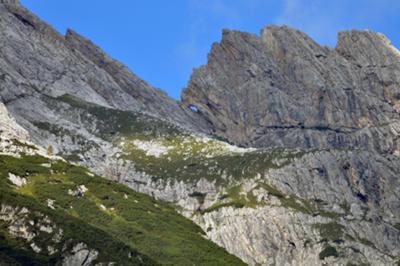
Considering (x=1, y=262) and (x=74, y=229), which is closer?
(x=1, y=262)

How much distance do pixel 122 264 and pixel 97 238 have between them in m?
11.6

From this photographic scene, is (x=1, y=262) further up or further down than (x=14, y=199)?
further down

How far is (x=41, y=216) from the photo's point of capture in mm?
191750

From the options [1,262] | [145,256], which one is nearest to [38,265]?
[1,262]

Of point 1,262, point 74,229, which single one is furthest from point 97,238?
point 1,262

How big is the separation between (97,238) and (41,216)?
42.9ft

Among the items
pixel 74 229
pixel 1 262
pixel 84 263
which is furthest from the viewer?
pixel 74 229

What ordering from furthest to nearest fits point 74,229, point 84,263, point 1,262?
1. point 74,229
2. point 84,263
3. point 1,262

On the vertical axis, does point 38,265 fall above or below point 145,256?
below

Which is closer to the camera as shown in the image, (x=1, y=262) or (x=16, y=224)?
(x=1, y=262)

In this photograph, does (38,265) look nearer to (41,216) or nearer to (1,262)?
(1,262)

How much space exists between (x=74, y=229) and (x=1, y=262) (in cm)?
2988

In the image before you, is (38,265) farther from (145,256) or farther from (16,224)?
(145,256)

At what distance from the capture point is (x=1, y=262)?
6496 inches
